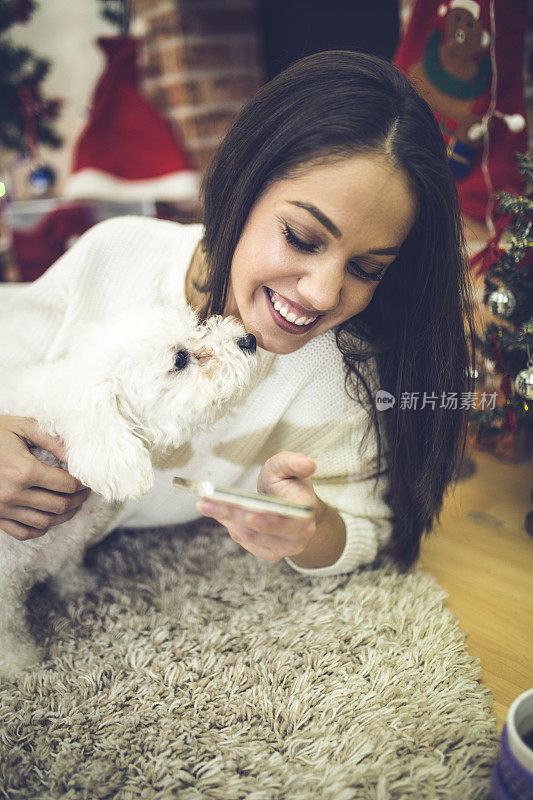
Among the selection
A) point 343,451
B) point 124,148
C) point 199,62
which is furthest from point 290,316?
point 199,62

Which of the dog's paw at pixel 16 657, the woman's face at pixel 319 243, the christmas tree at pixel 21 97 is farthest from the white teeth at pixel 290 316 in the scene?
the christmas tree at pixel 21 97

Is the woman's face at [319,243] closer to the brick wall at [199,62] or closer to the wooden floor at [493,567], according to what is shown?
the wooden floor at [493,567]

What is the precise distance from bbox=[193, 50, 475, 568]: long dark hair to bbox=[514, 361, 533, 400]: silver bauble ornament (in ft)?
0.50

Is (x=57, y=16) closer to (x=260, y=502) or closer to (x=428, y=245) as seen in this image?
(x=428, y=245)

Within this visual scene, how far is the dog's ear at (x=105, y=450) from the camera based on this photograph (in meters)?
0.79

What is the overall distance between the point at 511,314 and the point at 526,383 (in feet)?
0.58

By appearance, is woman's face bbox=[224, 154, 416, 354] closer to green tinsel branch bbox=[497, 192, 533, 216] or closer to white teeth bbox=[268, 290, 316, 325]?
white teeth bbox=[268, 290, 316, 325]

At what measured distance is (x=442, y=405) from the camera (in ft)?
3.32

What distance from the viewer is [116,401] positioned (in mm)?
861

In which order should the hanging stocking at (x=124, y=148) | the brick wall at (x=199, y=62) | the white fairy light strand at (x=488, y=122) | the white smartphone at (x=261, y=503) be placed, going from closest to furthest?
the white smartphone at (x=261, y=503) < the white fairy light strand at (x=488, y=122) < the hanging stocking at (x=124, y=148) < the brick wall at (x=199, y=62)

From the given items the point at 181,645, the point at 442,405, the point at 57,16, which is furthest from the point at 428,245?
the point at 57,16

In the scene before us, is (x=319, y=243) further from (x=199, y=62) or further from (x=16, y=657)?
(x=199, y=62)

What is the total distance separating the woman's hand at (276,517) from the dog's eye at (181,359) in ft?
0.77

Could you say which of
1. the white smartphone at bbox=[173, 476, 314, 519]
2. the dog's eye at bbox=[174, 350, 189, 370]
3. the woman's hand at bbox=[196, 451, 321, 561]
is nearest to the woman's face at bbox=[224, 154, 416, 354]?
the dog's eye at bbox=[174, 350, 189, 370]
